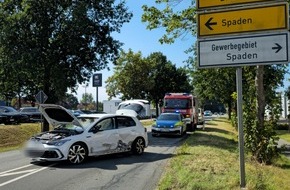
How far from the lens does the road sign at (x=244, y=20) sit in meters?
6.86

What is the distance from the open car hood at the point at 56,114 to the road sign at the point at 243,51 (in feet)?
25.9

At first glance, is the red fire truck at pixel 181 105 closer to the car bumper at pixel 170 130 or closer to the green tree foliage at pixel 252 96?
the car bumper at pixel 170 130

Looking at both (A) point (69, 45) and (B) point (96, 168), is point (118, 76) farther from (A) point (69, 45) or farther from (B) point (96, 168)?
(B) point (96, 168)

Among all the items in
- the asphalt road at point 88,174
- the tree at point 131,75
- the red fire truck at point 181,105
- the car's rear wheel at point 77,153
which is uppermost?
the tree at point 131,75

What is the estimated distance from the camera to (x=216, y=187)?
824cm

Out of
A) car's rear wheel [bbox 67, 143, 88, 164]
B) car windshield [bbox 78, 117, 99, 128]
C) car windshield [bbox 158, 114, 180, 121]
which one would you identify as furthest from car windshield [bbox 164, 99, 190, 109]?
car's rear wheel [bbox 67, 143, 88, 164]

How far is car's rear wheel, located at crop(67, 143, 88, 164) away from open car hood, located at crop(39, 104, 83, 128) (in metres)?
1.58

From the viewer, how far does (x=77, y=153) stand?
A: 12820 mm

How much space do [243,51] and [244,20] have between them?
0.53 m

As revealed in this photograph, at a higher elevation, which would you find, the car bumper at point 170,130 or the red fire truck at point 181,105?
the red fire truck at point 181,105

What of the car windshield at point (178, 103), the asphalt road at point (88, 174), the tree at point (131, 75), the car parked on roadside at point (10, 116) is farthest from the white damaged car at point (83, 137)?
→ the tree at point (131, 75)

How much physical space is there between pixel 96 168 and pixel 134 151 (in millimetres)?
3474

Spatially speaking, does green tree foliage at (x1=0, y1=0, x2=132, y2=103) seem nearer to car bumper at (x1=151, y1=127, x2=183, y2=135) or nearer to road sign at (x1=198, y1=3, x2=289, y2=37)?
car bumper at (x1=151, y1=127, x2=183, y2=135)

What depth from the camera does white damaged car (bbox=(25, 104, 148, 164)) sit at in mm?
12516
